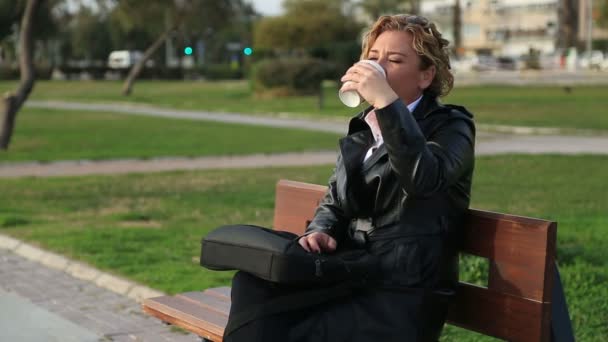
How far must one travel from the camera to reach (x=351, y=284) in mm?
3215

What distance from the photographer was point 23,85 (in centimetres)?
1719

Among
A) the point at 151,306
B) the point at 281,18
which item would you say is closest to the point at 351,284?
the point at 151,306

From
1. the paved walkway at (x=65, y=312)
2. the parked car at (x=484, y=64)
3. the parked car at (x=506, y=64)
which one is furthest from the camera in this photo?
the parked car at (x=506, y=64)

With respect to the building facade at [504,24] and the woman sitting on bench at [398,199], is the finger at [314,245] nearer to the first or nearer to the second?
the woman sitting on bench at [398,199]

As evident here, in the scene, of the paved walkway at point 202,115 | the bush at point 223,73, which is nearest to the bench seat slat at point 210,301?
the paved walkway at point 202,115

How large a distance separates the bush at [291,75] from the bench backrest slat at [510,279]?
31.9 m

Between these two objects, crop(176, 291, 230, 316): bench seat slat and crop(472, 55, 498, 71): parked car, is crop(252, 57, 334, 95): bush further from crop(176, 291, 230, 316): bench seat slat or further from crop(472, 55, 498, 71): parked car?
crop(472, 55, 498, 71): parked car

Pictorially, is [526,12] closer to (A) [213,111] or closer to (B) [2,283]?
(A) [213,111]

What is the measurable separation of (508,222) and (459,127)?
35cm

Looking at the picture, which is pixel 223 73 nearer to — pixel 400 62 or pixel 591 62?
pixel 591 62

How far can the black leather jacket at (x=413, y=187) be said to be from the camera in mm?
3031

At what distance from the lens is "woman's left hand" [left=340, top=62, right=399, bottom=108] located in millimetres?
3059

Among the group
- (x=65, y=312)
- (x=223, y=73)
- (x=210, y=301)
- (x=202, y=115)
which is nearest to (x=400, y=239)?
(x=210, y=301)

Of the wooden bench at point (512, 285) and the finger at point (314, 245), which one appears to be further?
the finger at point (314, 245)
